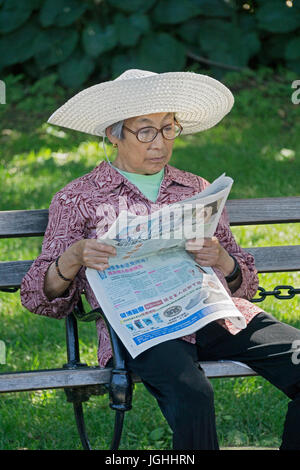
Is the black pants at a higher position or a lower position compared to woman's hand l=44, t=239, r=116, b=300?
lower

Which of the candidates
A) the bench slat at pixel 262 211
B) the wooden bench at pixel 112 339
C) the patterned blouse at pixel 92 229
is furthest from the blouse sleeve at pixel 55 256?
the bench slat at pixel 262 211

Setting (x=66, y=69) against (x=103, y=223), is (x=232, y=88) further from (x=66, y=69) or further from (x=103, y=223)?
(x=103, y=223)

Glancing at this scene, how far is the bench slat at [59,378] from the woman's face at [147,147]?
838mm

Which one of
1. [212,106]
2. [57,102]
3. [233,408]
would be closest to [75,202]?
[212,106]

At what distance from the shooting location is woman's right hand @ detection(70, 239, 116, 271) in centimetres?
284

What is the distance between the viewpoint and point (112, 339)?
9.37 ft

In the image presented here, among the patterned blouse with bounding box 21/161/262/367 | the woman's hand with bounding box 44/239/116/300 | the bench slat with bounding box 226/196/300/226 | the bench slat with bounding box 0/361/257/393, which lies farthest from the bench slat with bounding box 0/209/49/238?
the bench slat with bounding box 226/196/300/226

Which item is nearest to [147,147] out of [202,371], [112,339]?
[112,339]

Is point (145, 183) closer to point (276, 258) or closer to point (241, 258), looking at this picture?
point (241, 258)

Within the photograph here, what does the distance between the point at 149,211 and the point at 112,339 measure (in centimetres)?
58

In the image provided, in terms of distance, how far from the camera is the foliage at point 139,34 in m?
7.40

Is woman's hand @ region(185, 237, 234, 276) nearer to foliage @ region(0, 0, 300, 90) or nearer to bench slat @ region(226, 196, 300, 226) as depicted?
bench slat @ region(226, 196, 300, 226)

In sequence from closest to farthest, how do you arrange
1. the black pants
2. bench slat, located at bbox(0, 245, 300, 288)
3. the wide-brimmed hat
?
the black pants, the wide-brimmed hat, bench slat, located at bbox(0, 245, 300, 288)

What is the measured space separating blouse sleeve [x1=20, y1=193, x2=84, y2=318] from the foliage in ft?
14.6
